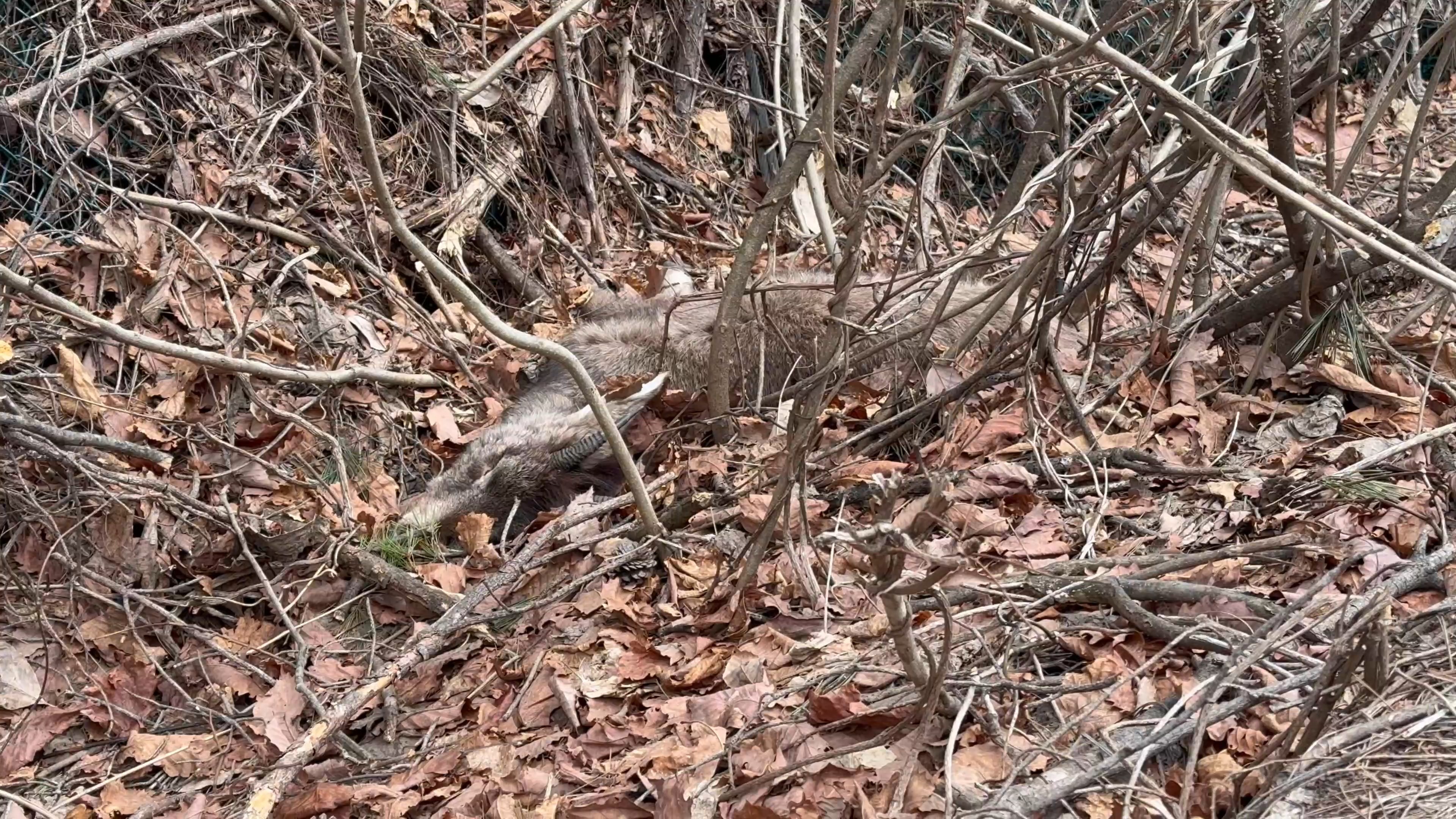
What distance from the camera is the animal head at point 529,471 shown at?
4.99m

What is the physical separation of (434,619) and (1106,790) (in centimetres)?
260

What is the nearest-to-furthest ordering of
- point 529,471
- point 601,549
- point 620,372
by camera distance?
point 601,549 → point 529,471 → point 620,372

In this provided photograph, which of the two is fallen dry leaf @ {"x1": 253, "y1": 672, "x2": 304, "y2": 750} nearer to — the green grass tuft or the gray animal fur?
the green grass tuft

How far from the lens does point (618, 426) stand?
4977 mm

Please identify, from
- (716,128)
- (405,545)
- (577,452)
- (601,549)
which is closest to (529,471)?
(577,452)

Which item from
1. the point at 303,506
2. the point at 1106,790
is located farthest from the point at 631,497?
the point at 1106,790

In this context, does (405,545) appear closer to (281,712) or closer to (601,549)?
(601,549)

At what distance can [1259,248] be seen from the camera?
5.88m

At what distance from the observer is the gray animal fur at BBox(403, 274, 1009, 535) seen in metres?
5.01

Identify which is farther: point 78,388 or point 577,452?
point 577,452

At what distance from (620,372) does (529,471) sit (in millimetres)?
761

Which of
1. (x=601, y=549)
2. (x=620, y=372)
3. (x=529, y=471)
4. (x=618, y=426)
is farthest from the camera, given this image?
(x=620, y=372)

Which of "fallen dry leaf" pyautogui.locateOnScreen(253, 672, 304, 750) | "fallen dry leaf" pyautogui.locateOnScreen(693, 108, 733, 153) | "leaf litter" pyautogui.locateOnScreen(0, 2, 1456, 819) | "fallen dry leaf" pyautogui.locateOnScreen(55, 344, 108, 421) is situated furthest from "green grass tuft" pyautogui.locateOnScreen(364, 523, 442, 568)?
"fallen dry leaf" pyautogui.locateOnScreen(693, 108, 733, 153)

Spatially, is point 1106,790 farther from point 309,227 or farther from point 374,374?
point 309,227
